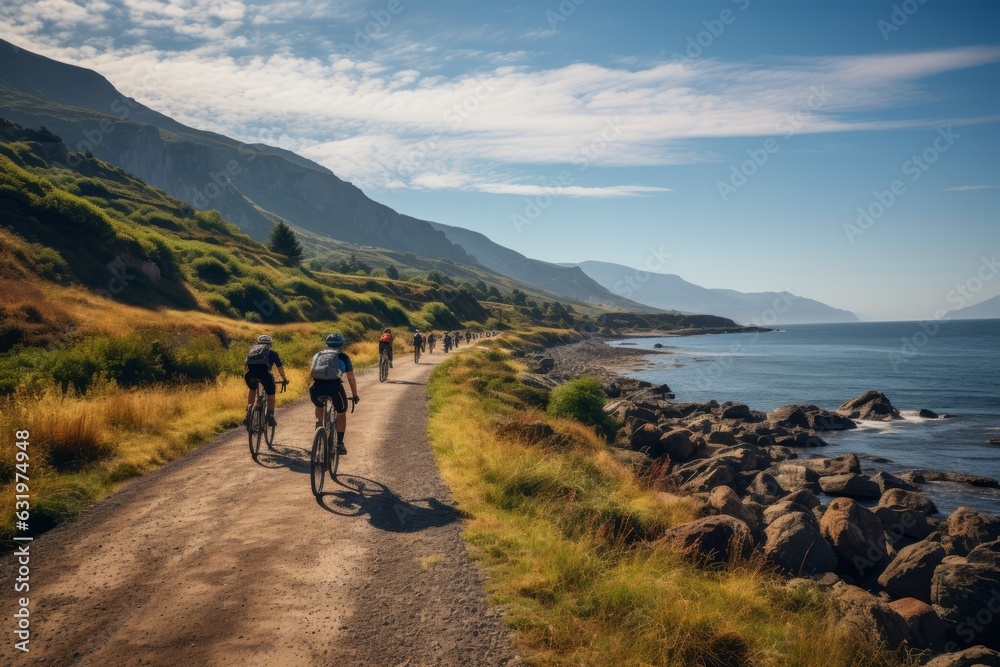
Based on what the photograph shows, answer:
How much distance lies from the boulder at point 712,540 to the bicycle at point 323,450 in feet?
20.8

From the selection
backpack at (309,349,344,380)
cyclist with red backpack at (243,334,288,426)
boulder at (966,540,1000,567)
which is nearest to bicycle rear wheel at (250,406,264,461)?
cyclist with red backpack at (243,334,288,426)

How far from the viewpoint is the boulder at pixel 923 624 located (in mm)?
9531

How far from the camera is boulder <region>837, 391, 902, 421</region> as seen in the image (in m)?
41.7

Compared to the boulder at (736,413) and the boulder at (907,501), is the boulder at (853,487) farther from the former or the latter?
the boulder at (736,413)

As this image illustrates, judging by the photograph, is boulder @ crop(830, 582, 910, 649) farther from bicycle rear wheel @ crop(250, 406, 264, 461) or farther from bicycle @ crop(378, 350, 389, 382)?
bicycle @ crop(378, 350, 389, 382)

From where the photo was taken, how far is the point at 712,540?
979 centimetres

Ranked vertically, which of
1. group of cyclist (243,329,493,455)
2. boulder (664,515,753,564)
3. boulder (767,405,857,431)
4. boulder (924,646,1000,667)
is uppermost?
Answer: group of cyclist (243,329,493,455)

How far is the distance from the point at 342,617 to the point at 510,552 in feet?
8.55

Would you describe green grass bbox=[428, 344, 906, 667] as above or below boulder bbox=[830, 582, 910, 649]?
above

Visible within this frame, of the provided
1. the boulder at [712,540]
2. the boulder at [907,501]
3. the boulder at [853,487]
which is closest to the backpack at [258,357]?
the boulder at [712,540]

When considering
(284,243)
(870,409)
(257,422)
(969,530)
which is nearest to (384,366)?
(257,422)

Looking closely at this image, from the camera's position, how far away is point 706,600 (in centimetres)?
698

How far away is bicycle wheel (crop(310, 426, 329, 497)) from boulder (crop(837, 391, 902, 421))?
43999 millimetres

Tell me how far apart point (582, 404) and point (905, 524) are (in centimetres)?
1274
